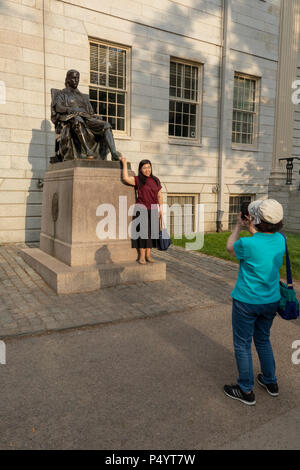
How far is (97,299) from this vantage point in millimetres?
5602

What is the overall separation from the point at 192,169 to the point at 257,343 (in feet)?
34.7

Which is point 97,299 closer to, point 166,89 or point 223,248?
point 223,248

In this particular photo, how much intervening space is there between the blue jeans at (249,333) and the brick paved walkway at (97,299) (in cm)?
214

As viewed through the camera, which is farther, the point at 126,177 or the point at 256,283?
the point at 126,177

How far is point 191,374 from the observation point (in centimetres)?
347

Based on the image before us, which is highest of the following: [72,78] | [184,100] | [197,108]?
[184,100]

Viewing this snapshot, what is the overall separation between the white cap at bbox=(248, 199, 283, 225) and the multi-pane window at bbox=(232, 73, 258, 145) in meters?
12.3

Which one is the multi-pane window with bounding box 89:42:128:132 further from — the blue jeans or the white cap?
the blue jeans

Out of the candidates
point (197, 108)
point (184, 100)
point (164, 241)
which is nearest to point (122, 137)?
point (184, 100)

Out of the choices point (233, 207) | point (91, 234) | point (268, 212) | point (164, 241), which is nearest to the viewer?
point (268, 212)

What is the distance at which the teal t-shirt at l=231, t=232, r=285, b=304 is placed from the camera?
2.88 m

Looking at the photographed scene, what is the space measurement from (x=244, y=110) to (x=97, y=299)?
37.7ft

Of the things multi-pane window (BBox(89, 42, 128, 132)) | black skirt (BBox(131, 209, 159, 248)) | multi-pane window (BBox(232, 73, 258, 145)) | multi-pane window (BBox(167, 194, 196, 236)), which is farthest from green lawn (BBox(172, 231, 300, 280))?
multi-pane window (BBox(232, 73, 258, 145))
